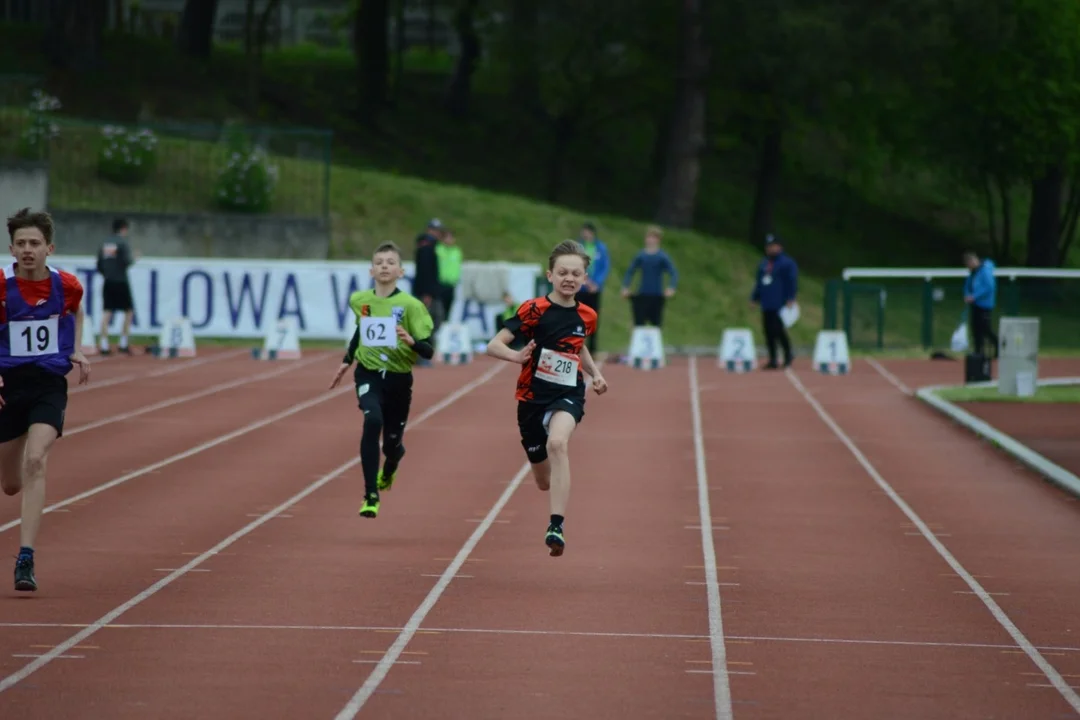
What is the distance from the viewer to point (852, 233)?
6066 cm

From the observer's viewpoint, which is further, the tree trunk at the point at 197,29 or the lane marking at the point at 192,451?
the tree trunk at the point at 197,29

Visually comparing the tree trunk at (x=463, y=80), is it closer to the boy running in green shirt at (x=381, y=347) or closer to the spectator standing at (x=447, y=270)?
the spectator standing at (x=447, y=270)

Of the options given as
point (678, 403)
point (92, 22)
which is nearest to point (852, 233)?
point (92, 22)

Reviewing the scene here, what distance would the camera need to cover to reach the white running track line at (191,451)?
13.6 m

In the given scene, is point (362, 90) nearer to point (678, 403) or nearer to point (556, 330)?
point (678, 403)

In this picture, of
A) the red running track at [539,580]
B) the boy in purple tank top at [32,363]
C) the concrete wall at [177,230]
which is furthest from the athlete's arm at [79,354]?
the concrete wall at [177,230]

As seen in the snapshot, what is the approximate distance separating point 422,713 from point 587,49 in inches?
1697

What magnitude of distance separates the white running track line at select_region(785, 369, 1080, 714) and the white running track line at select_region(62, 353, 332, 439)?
23.8 ft

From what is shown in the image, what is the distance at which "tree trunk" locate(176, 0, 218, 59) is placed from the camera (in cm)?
5519

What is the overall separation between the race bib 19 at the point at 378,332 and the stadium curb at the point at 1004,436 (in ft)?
19.0

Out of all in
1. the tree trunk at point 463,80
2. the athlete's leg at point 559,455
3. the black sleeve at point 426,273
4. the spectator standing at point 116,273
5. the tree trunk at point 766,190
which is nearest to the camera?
the athlete's leg at point 559,455

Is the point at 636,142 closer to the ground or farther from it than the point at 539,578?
farther from it

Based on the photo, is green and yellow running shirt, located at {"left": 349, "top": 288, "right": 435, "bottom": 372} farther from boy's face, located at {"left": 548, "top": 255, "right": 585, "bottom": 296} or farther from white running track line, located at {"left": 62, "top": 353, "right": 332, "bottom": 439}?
white running track line, located at {"left": 62, "top": 353, "right": 332, "bottom": 439}

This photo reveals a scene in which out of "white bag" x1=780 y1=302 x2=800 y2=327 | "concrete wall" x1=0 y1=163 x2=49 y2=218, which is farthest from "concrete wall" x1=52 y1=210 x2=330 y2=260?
"white bag" x1=780 y1=302 x2=800 y2=327
